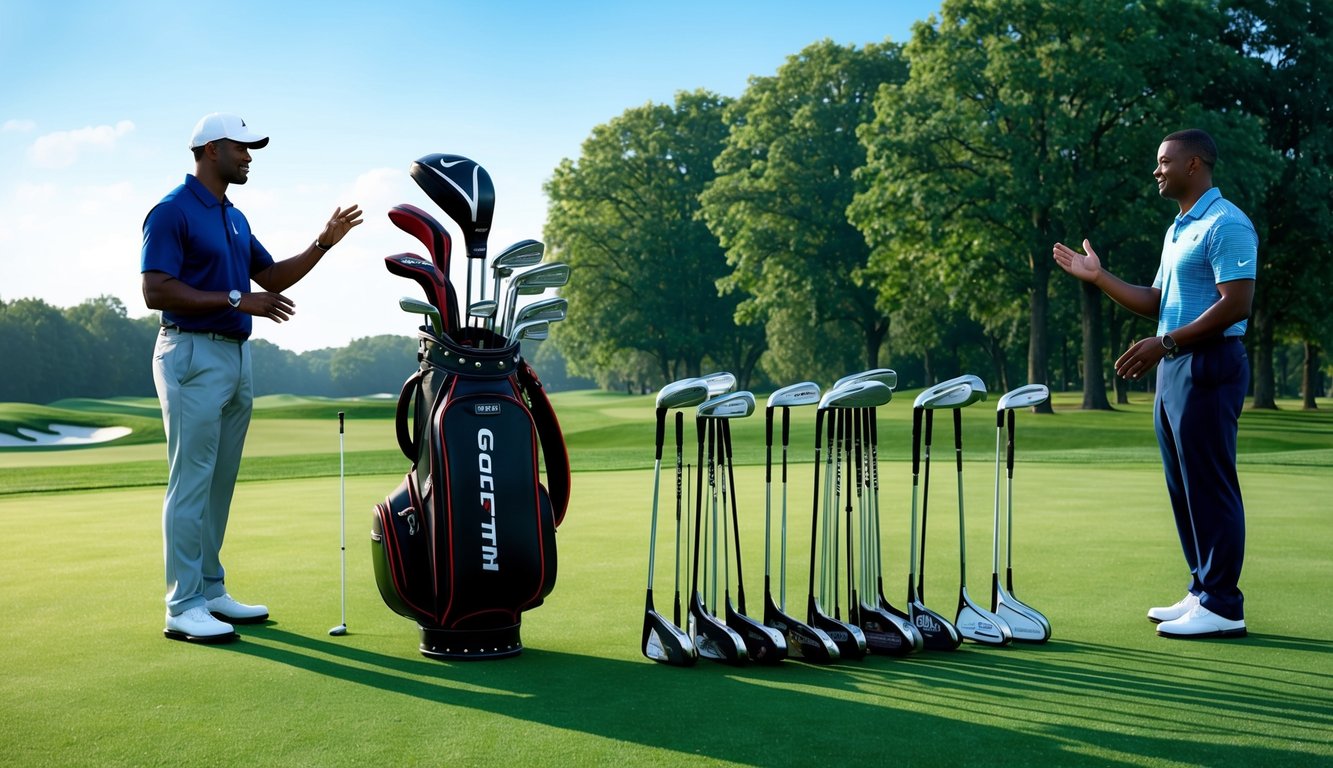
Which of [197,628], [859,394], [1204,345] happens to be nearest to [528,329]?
[859,394]

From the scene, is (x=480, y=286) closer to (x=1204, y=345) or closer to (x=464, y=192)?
(x=464, y=192)

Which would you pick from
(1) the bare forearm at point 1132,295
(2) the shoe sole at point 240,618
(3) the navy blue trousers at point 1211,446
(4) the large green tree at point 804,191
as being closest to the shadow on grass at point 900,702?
(2) the shoe sole at point 240,618

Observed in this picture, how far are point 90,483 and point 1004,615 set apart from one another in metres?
14.9

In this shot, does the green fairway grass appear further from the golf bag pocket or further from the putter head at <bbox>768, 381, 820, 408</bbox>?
the putter head at <bbox>768, 381, 820, 408</bbox>

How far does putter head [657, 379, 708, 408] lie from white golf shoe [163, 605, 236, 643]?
7.36 feet

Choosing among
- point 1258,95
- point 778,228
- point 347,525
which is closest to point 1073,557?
point 347,525

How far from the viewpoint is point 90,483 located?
16.3 metres

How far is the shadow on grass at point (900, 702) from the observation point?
3377mm

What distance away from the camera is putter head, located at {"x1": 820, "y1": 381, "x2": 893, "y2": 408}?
14.8ft

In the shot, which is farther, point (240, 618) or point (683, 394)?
point (240, 618)

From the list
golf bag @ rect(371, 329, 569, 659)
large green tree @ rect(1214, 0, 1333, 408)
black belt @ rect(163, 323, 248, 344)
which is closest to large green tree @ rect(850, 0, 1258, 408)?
large green tree @ rect(1214, 0, 1333, 408)

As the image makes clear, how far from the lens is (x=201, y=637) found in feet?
16.4

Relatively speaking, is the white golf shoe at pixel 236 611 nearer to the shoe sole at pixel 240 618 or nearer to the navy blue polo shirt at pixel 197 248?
the shoe sole at pixel 240 618

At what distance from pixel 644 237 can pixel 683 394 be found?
4690 cm
